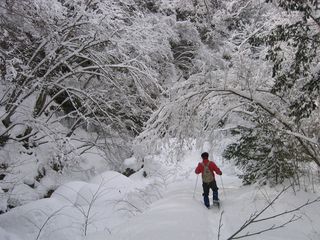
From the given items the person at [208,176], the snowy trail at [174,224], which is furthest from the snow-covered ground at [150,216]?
the person at [208,176]

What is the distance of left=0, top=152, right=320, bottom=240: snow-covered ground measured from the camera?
7102 mm

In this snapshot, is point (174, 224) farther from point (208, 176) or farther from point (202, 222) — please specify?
point (208, 176)

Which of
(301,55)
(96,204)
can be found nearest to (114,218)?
(96,204)

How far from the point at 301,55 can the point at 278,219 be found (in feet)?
11.0

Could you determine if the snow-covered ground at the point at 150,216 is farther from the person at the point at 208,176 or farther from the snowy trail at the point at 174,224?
the person at the point at 208,176

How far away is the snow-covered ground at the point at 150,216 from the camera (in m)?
7.10

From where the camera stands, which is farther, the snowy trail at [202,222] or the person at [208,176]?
Result: the person at [208,176]

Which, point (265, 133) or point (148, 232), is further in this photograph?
point (265, 133)

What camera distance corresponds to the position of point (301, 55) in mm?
6469

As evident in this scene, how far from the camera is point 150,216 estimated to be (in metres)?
8.27

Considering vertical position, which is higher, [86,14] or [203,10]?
[203,10]

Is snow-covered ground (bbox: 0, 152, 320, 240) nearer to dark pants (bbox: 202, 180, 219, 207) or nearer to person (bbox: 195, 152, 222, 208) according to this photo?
dark pants (bbox: 202, 180, 219, 207)

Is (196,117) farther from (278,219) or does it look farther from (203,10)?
(203,10)

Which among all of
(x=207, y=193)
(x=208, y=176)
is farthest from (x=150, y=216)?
(x=208, y=176)
